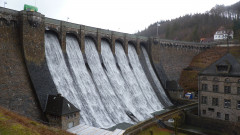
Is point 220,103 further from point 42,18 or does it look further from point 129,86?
point 42,18

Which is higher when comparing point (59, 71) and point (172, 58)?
point (172, 58)

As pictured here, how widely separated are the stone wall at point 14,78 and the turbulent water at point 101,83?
4300mm

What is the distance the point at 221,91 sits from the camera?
35.4 metres

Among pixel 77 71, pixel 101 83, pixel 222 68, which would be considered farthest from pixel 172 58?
pixel 77 71

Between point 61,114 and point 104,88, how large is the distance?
1406cm

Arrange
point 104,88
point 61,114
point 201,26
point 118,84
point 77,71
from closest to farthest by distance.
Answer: point 61,114 → point 77,71 → point 104,88 → point 118,84 → point 201,26

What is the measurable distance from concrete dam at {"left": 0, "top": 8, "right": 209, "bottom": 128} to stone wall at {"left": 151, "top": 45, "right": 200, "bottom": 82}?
4391 millimetres

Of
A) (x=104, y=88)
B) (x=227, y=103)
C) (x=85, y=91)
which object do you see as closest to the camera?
(x=85, y=91)

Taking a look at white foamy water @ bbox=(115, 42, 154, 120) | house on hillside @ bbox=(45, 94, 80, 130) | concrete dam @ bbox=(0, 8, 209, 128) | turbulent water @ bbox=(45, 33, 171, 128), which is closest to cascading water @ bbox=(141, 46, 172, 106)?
concrete dam @ bbox=(0, 8, 209, 128)

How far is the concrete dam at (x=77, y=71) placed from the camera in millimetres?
24406

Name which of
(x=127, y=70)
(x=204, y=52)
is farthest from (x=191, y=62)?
(x=127, y=70)

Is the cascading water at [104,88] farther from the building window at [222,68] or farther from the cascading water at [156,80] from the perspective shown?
the building window at [222,68]

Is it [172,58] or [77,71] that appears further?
[172,58]

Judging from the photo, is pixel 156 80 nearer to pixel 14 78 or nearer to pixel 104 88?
pixel 104 88
